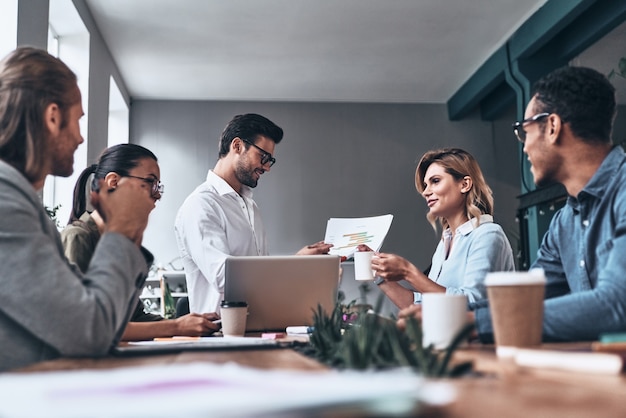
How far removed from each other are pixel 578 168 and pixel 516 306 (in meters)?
0.74

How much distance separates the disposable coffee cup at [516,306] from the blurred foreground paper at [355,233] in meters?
1.56

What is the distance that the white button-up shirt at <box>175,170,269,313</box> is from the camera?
2.67 metres

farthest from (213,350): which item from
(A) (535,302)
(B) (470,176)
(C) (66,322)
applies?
(B) (470,176)

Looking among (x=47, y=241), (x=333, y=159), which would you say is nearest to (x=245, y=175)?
(x=47, y=241)

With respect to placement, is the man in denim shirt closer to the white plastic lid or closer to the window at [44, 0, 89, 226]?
the white plastic lid

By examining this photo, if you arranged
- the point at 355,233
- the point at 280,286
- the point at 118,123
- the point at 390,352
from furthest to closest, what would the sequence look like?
the point at 118,123 < the point at 355,233 < the point at 280,286 < the point at 390,352

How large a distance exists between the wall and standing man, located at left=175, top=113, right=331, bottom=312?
13.1 feet

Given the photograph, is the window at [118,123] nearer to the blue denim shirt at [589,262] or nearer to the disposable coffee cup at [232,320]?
the disposable coffee cup at [232,320]

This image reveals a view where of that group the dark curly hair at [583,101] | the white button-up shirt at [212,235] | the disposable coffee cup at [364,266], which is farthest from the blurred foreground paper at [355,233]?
the dark curly hair at [583,101]

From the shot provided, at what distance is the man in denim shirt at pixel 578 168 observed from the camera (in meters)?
1.46

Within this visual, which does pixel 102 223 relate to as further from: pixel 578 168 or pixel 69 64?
pixel 69 64

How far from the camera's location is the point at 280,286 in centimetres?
208

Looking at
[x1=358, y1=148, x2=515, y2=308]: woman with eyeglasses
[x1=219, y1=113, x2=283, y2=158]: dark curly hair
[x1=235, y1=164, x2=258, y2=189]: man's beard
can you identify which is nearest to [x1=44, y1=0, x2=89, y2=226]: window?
[x1=219, y1=113, x2=283, y2=158]: dark curly hair

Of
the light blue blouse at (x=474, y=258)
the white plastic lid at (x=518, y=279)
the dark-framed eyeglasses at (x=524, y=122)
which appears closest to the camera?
the white plastic lid at (x=518, y=279)
